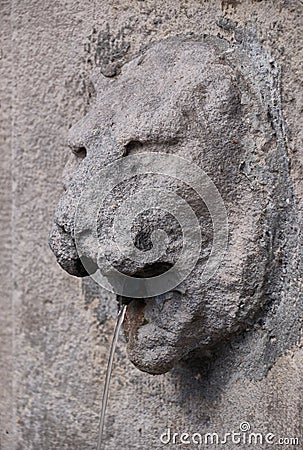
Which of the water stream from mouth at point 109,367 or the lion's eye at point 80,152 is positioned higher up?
the lion's eye at point 80,152

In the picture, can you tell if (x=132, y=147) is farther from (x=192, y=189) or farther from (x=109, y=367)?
(x=109, y=367)

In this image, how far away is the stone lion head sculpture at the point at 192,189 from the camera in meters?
0.87

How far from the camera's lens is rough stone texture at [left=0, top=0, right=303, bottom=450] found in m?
0.90

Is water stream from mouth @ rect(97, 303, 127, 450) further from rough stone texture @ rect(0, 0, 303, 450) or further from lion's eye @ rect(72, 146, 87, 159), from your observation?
lion's eye @ rect(72, 146, 87, 159)

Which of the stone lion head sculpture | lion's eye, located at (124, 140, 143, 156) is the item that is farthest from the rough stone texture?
lion's eye, located at (124, 140, 143, 156)

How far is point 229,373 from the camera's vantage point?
3.13 feet

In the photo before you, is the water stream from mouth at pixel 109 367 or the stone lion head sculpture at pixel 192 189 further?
the water stream from mouth at pixel 109 367

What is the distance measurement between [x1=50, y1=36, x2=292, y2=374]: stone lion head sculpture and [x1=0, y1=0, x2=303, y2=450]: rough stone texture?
28mm

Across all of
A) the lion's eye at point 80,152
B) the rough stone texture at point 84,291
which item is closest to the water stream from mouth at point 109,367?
the rough stone texture at point 84,291

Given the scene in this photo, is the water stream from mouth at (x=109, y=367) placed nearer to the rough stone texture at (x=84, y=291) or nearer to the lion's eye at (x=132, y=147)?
the rough stone texture at (x=84, y=291)

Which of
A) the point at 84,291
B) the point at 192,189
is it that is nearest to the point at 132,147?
the point at 192,189

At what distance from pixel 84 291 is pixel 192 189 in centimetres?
28

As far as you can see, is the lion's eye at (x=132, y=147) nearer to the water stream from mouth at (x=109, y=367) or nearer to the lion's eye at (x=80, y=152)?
the lion's eye at (x=80, y=152)

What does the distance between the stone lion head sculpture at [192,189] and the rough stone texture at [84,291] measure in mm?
28
